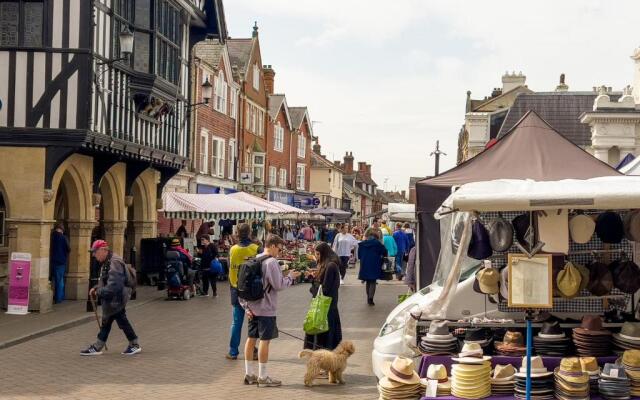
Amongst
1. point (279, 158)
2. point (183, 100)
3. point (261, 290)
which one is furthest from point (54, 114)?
point (279, 158)

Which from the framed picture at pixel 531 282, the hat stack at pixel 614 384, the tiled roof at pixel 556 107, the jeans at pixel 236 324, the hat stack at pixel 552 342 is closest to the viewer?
the framed picture at pixel 531 282

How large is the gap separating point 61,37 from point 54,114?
1536 mm

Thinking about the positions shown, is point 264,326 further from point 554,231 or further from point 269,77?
point 269,77

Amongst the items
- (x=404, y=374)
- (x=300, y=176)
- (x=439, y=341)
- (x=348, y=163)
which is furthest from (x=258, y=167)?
(x=348, y=163)

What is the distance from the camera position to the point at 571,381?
6551 millimetres

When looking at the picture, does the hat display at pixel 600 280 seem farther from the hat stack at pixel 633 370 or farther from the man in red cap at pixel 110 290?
the man in red cap at pixel 110 290

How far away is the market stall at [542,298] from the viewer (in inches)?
251

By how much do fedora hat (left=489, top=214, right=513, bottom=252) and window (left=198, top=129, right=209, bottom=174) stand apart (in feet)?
87.4

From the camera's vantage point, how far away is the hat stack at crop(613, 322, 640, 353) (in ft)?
22.6

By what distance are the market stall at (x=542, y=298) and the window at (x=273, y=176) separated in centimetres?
4126

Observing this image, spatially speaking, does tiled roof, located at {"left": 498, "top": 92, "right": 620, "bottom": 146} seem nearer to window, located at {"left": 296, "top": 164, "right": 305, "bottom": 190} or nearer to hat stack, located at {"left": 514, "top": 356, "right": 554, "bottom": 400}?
window, located at {"left": 296, "top": 164, "right": 305, "bottom": 190}

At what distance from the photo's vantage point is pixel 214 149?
35.6m

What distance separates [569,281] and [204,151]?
27742 millimetres

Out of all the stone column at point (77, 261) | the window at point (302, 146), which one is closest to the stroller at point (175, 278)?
the stone column at point (77, 261)
